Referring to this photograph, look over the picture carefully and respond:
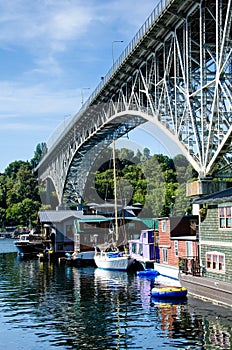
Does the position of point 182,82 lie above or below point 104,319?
above

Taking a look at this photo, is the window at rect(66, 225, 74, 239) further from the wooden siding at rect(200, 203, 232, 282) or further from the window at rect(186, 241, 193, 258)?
the wooden siding at rect(200, 203, 232, 282)

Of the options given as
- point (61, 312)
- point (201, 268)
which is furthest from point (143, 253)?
point (61, 312)

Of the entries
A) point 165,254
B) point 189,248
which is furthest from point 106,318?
point 165,254

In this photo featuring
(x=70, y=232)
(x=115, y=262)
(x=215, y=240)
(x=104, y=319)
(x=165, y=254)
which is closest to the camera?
(x=104, y=319)

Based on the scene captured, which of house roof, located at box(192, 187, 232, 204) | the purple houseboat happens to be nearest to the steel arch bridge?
house roof, located at box(192, 187, 232, 204)

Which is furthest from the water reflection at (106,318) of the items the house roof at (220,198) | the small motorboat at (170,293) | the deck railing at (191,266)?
the house roof at (220,198)

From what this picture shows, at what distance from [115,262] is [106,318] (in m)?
22.4

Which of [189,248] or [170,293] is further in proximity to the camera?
[189,248]

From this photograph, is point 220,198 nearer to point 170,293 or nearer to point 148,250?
point 170,293

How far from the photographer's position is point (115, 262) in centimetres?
4912

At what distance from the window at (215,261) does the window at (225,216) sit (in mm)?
1649

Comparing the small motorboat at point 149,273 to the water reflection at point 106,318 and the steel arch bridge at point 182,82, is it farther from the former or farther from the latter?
the steel arch bridge at point 182,82

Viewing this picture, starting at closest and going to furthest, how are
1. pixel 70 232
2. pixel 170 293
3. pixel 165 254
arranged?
1. pixel 170 293
2. pixel 165 254
3. pixel 70 232

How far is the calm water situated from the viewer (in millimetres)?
22219
